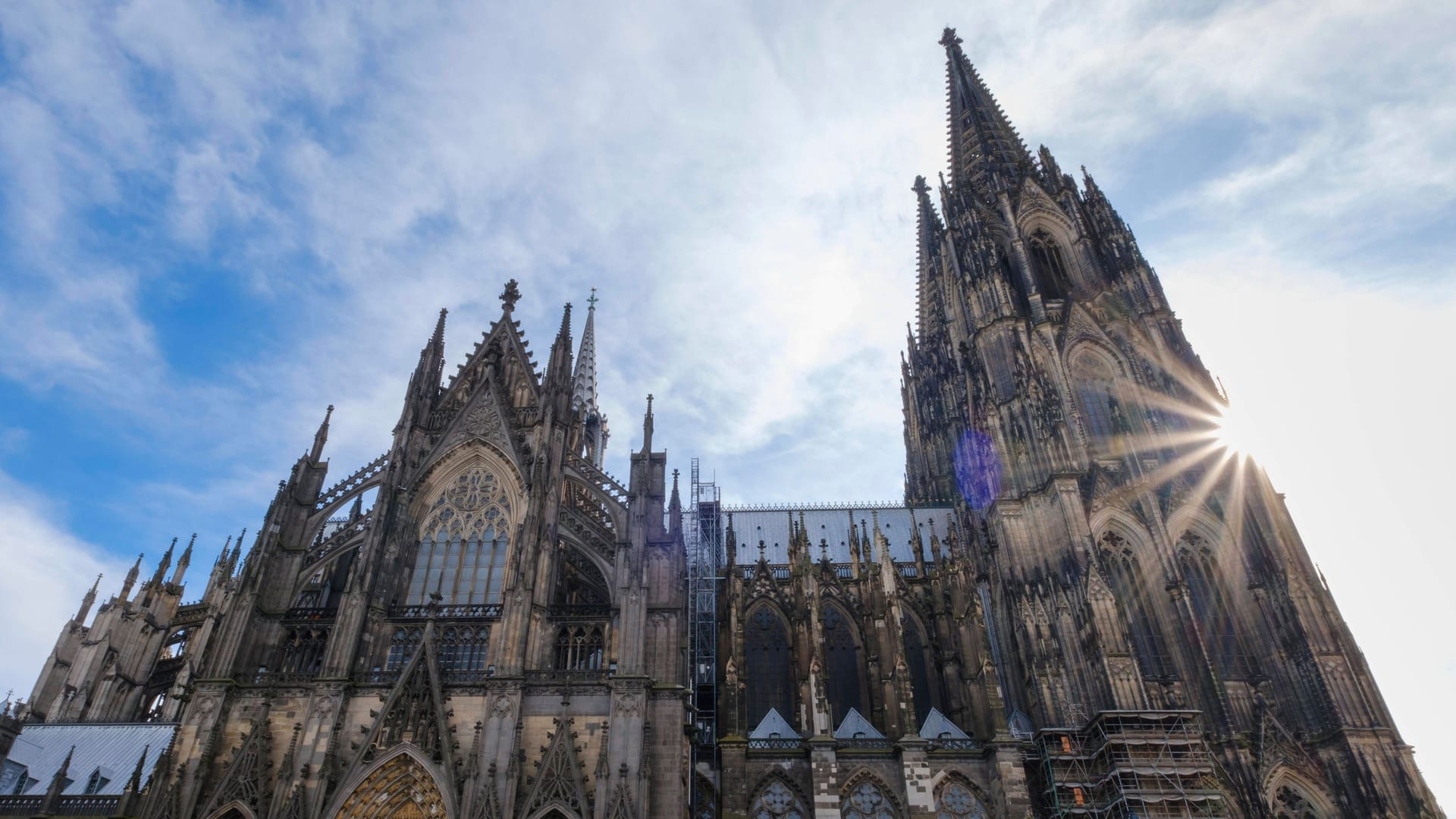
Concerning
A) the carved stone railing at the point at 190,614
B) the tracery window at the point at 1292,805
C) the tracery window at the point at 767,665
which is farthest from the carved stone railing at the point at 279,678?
the tracery window at the point at 1292,805

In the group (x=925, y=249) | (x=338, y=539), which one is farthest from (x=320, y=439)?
(x=925, y=249)

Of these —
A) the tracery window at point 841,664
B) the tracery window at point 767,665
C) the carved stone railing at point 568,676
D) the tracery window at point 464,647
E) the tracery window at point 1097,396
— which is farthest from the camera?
the tracery window at point 1097,396

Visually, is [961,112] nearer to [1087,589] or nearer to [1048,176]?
[1048,176]

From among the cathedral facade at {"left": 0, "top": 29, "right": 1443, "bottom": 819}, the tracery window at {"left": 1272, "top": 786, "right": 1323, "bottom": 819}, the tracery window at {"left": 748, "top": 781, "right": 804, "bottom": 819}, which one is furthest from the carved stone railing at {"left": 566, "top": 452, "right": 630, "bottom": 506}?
the tracery window at {"left": 1272, "top": 786, "right": 1323, "bottom": 819}

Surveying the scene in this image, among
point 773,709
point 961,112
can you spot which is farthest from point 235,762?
point 961,112

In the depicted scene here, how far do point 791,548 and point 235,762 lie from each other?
2127 cm

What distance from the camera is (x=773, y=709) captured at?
31141 millimetres

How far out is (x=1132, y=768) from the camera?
2514cm

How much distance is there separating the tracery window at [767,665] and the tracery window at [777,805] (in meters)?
4.28

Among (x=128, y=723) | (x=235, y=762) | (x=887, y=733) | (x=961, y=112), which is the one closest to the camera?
(x=235, y=762)

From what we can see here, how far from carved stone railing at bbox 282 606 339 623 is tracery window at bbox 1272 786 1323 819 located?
31317 mm

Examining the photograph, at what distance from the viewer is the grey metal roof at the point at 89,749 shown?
92.4 feet

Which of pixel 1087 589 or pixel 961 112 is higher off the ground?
pixel 961 112

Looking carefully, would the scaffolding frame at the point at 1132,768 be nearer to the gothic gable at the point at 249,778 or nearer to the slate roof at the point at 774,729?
the slate roof at the point at 774,729
